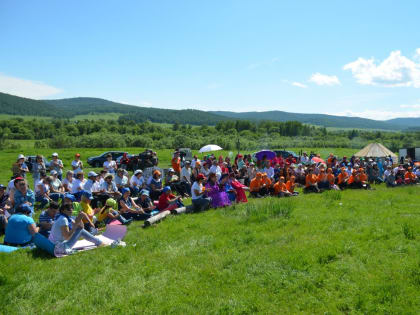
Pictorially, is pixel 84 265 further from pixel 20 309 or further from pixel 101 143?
pixel 101 143

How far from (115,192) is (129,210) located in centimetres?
140

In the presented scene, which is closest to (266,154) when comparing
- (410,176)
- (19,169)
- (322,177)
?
(322,177)

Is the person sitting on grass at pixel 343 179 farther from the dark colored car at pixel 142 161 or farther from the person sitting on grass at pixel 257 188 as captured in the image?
the dark colored car at pixel 142 161

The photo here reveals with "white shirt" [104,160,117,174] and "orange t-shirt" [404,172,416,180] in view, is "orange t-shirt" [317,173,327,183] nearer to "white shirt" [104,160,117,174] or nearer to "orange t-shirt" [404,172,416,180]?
"orange t-shirt" [404,172,416,180]

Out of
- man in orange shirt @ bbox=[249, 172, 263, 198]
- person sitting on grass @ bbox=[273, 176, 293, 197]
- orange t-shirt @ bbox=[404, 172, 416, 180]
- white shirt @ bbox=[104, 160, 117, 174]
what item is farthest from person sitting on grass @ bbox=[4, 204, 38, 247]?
orange t-shirt @ bbox=[404, 172, 416, 180]

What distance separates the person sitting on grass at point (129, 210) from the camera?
29.5ft

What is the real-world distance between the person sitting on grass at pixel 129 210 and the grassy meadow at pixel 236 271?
0.88 m

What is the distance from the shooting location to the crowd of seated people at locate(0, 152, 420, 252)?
6.74m

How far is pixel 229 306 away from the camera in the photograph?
4375mm

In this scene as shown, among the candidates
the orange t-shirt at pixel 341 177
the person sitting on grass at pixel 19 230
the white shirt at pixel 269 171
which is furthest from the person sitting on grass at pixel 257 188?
the person sitting on grass at pixel 19 230

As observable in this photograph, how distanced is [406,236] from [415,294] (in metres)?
2.58

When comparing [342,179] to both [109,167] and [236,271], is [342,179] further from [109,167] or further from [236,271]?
[236,271]

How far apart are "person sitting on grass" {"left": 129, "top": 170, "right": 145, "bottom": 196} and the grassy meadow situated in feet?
10.9

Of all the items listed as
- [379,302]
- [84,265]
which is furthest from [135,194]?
[379,302]
